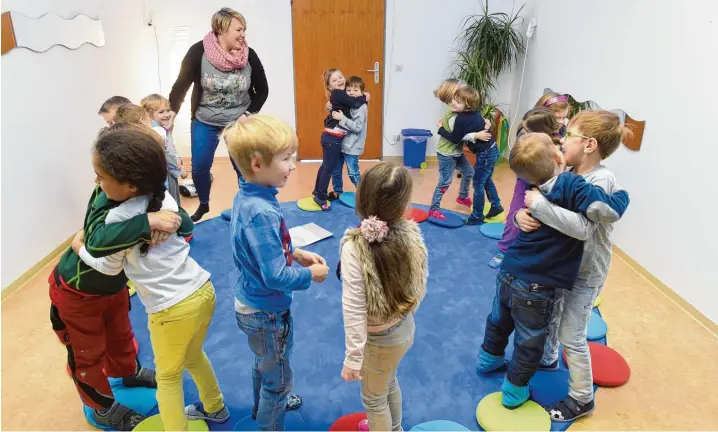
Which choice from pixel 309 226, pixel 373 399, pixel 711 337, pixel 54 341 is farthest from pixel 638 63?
pixel 54 341

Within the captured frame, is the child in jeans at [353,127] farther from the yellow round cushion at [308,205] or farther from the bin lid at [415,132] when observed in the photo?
the bin lid at [415,132]

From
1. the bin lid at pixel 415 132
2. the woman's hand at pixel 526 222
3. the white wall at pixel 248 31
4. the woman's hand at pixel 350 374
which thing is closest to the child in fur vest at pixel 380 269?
the woman's hand at pixel 350 374

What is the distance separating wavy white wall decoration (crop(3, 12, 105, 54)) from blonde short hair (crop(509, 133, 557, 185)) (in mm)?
2930

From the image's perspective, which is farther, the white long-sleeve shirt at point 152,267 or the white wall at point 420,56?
the white wall at point 420,56

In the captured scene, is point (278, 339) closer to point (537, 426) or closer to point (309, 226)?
point (537, 426)

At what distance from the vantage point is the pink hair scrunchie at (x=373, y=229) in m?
1.39

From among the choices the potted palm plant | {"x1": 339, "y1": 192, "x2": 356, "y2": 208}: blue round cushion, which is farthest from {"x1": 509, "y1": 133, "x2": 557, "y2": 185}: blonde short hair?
the potted palm plant

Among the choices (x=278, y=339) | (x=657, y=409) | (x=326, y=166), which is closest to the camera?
(x=278, y=339)

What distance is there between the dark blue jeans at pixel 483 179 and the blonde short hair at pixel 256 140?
2.52 m

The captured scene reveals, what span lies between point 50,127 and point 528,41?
438cm

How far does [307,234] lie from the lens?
3619 mm

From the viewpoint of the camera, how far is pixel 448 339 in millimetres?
2512

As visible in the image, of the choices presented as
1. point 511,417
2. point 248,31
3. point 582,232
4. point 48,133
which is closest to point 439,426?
point 511,417

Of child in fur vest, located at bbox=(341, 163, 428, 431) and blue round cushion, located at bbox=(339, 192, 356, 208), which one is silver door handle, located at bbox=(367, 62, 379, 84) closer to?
blue round cushion, located at bbox=(339, 192, 356, 208)
